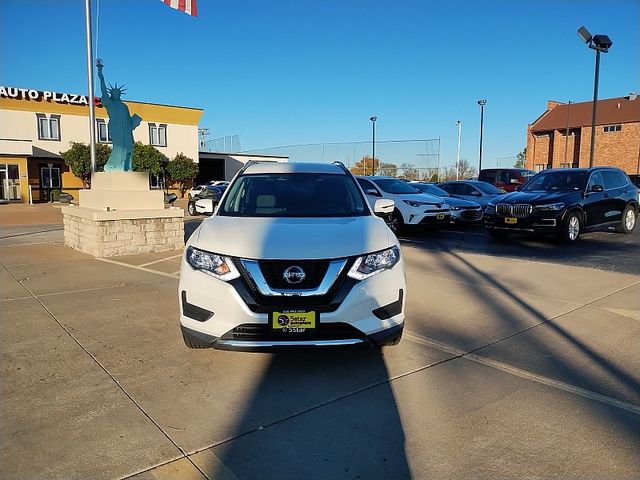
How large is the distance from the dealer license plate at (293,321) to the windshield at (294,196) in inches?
57.8

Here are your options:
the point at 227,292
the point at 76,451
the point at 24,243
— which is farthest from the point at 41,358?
the point at 24,243

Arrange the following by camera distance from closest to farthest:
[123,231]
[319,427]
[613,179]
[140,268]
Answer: [319,427] < [140,268] < [123,231] < [613,179]

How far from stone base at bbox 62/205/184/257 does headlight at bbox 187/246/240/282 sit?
6653mm

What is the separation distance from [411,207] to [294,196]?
8174mm

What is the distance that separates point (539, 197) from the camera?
10.9 meters

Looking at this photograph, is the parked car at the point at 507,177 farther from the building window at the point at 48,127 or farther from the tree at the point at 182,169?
the building window at the point at 48,127

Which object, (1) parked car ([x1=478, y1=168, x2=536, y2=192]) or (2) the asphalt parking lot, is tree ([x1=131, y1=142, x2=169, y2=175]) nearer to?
(1) parked car ([x1=478, y1=168, x2=536, y2=192])

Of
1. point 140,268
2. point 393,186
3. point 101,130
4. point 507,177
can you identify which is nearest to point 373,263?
point 140,268

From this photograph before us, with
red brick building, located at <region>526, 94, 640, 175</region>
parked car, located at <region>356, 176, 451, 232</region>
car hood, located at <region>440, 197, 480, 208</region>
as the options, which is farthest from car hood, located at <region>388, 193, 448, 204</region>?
red brick building, located at <region>526, 94, 640, 175</region>

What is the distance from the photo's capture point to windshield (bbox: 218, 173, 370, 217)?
4.91 meters

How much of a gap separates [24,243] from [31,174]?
2647 cm

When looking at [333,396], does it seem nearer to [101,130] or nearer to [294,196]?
[294,196]

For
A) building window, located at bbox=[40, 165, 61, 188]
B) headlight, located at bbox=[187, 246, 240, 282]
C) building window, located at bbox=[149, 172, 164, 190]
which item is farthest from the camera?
building window, located at bbox=[149, 172, 164, 190]

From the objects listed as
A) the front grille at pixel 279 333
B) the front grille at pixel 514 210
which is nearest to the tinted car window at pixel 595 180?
the front grille at pixel 514 210
